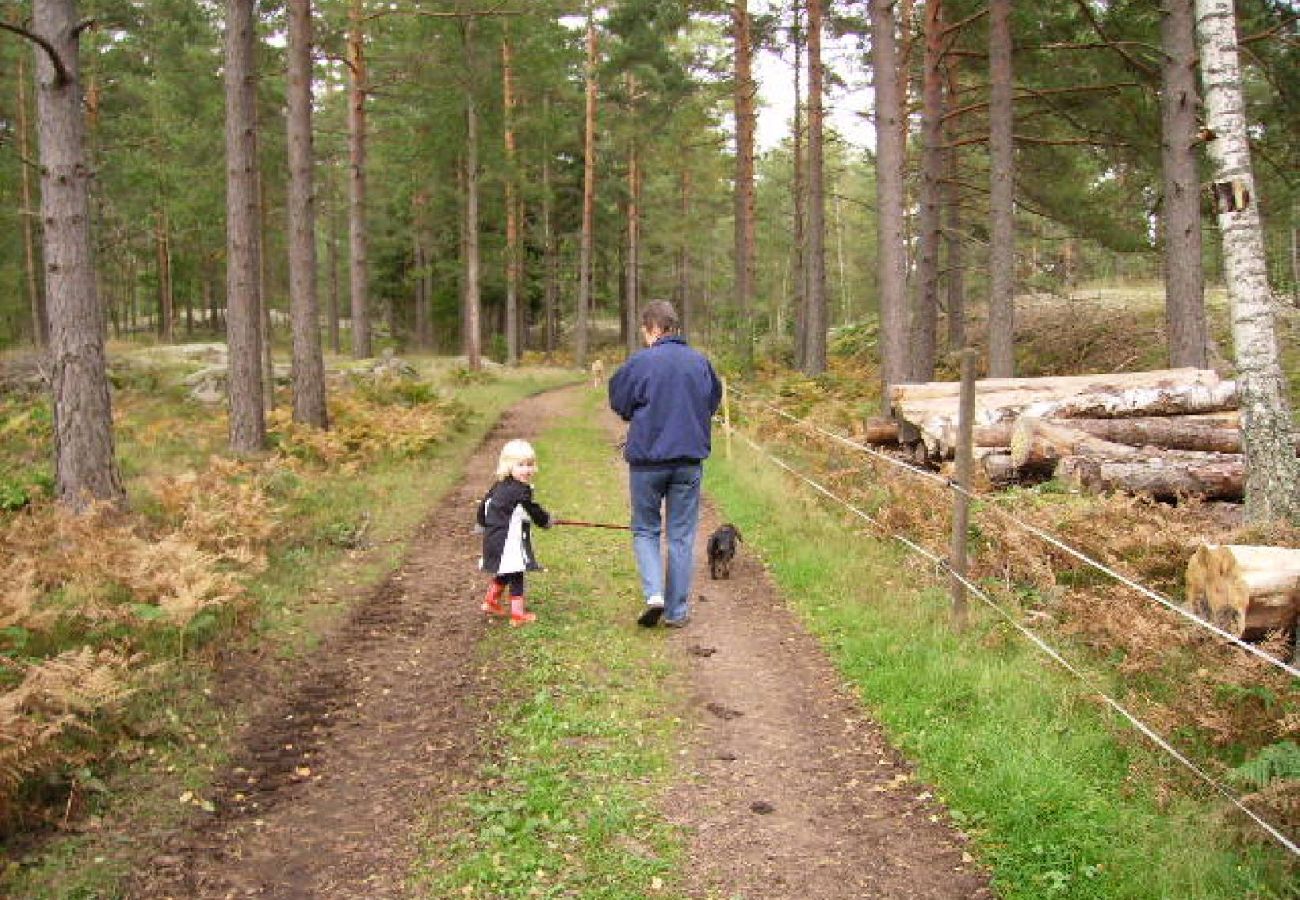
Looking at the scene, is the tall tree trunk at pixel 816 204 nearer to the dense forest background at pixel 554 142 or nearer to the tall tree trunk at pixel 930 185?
the dense forest background at pixel 554 142

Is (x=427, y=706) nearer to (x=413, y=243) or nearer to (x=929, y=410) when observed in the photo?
(x=929, y=410)

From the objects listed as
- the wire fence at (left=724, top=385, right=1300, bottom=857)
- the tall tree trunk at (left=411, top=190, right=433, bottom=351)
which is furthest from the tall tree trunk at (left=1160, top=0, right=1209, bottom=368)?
the tall tree trunk at (left=411, top=190, right=433, bottom=351)

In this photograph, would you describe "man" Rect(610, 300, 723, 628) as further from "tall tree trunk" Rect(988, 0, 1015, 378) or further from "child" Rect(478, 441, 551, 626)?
"tall tree trunk" Rect(988, 0, 1015, 378)

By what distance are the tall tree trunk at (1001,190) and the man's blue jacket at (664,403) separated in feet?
32.6

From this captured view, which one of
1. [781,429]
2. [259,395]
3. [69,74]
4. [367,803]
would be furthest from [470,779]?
[781,429]

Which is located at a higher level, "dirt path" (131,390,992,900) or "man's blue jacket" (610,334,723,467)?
"man's blue jacket" (610,334,723,467)

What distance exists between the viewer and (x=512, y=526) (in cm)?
711

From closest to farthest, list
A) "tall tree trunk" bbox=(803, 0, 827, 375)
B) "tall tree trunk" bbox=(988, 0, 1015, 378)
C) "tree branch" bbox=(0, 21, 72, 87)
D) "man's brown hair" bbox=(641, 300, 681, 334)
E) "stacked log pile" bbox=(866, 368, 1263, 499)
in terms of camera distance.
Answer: "man's brown hair" bbox=(641, 300, 681, 334) < "tree branch" bbox=(0, 21, 72, 87) < "stacked log pile" bbox=(866, 368, 1263, 499) < "tall tree trunk" bbox=(988, 0, 1015, 378) < "tall tree trunk" bbox=(803, 0, 827, 375)

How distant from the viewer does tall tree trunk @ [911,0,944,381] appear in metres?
16.8

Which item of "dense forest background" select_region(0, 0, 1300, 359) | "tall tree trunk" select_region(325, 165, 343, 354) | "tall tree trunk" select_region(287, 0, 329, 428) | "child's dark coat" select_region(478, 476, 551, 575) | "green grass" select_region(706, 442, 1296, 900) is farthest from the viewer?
"tall tree trunk" select_region(325, 165, 343, 354)

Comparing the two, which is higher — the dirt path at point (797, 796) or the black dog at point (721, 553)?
the black dog at point (721, 553)

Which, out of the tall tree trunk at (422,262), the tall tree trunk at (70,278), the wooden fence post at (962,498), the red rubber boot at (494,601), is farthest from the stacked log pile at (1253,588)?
the tall tree trunk at (422,262)

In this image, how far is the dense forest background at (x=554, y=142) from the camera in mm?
16375

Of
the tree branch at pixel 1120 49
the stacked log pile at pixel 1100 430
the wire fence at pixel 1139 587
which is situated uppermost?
the tree branch at pixel 1120 49
